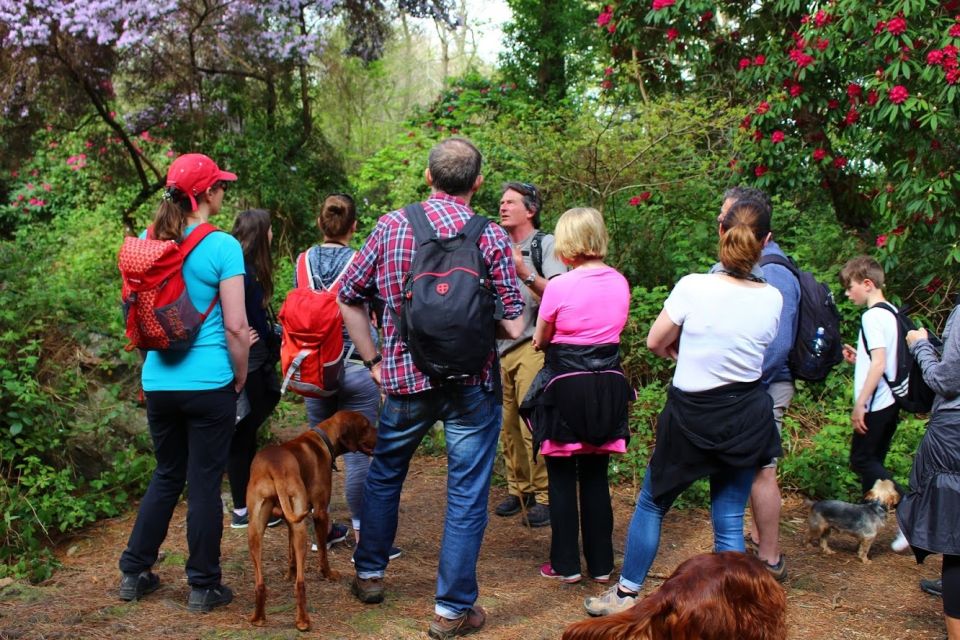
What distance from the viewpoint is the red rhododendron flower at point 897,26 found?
6633mm

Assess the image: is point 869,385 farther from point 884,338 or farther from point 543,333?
point 543,333

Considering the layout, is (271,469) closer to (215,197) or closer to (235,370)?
(235,370)

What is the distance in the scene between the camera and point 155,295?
3.63m

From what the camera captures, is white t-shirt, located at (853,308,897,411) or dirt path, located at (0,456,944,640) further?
white t-shirt, located at (853,308,897,411)

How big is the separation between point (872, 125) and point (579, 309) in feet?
14.7

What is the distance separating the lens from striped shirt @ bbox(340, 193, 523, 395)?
3.58 meters

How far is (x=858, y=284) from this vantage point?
5180 mm

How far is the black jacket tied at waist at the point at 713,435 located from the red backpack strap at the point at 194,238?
222cm

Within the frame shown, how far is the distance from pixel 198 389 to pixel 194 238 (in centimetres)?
67

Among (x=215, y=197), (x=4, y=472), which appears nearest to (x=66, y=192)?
(x=4, y=472)

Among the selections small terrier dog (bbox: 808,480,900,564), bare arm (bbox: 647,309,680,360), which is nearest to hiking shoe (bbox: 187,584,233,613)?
bare arm (bbox: 647,309,680,360)

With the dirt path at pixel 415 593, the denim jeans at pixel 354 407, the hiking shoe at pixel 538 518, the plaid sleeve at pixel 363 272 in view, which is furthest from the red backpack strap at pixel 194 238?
the hiking shoe at pixel 538 518

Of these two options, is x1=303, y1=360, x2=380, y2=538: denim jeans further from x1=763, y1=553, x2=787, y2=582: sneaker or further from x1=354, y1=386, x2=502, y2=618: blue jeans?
x1=763, y1=553, x2=787, y2=582: sneaker

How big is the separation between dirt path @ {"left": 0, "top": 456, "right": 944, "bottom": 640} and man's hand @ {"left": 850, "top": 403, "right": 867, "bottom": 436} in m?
0.74
